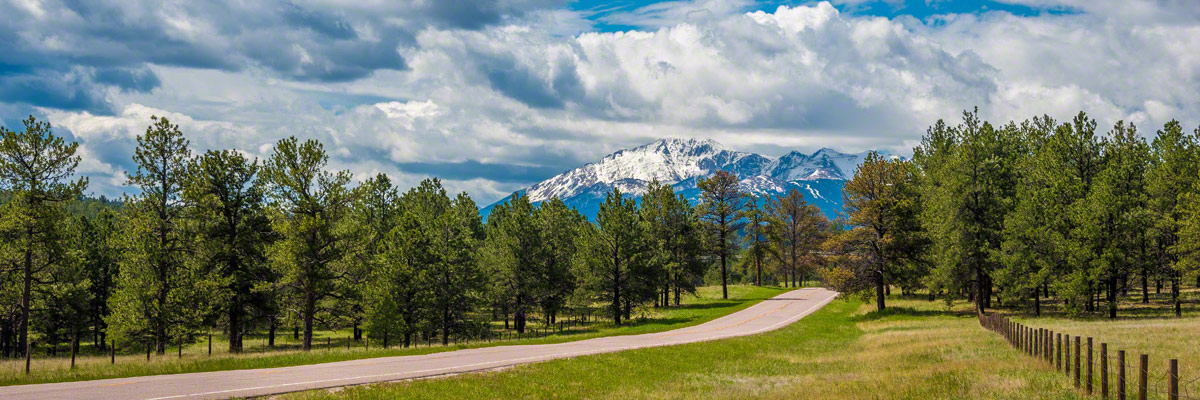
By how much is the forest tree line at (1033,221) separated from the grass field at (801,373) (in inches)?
278

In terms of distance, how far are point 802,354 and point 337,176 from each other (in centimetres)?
2744

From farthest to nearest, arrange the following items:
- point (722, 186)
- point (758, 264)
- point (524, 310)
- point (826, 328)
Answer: point (758, 264), point (722, 186), point (524, 310), point (826, 328)

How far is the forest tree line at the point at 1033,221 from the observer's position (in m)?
43.1

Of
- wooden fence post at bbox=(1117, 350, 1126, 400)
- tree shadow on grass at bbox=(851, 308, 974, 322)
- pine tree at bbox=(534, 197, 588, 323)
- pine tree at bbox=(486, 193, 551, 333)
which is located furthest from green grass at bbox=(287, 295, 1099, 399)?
pine tree at bbox=(534, 197, 588, 323)

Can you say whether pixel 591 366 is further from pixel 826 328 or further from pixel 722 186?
pixel 722 186

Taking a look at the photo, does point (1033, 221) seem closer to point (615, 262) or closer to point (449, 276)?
point (615, 262)

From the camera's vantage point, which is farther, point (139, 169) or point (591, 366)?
point (139, 169)

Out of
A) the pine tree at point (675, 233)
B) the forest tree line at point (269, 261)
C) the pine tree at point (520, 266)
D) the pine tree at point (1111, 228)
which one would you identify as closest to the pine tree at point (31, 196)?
the forest tree line at point (269, 261)

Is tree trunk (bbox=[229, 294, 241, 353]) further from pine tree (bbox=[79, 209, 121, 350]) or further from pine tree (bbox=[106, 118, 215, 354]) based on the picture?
pine tree (bbox=[79, 209, 121, 350])

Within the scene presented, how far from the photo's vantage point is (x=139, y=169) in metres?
39.2

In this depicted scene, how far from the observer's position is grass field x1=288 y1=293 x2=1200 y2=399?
17.8m

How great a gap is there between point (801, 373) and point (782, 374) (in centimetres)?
68

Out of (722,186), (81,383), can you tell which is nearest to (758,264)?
(722,186)

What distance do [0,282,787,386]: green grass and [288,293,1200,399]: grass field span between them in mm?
8218
